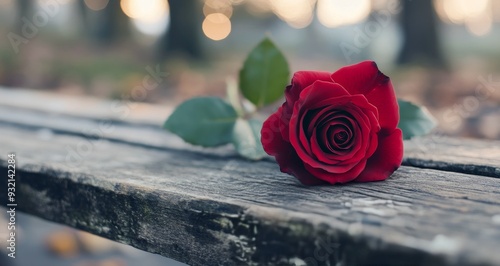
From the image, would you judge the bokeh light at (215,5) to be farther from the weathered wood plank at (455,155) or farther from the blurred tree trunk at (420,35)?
the weathered wood plank at (455,155)

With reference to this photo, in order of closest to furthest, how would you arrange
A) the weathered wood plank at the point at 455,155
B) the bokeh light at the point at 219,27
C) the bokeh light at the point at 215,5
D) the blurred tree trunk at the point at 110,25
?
the weathered wood plank at the point at 455,155
the blurred tree trunk at the point at 110,25
the bokeh light at the point at 215,5
the bokeh light at the point at 219,27

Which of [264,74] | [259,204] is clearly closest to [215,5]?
[264,74]

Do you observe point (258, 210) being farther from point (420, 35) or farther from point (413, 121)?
point (420, 35)

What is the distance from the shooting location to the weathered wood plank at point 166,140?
112 cm

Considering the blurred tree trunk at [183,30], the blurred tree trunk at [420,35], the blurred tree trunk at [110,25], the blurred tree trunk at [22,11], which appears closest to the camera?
the blurred tree trunk at [420,35]

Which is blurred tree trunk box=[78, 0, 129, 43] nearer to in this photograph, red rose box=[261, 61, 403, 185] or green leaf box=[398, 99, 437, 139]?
green leaf box=[398, 99, 437, 139]

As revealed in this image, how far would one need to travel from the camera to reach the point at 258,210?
0.79m

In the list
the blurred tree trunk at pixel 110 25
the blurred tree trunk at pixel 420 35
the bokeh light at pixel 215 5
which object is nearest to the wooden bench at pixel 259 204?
the blurred tree trunk at pixel 420 35

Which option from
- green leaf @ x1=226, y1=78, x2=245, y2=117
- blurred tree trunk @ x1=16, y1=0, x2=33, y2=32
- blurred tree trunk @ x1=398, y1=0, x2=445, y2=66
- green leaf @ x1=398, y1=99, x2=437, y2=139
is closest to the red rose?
green leaf @ x1=398, y1=99, x2=437, y2=139

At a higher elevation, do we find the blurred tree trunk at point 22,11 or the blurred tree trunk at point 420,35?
the blurred tree trunk at point 22,11

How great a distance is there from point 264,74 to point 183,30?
21.8ft

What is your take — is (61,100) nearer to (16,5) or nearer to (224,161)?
(224,161)

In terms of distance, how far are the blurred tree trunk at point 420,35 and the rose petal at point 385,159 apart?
549 cm

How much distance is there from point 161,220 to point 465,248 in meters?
0.51
